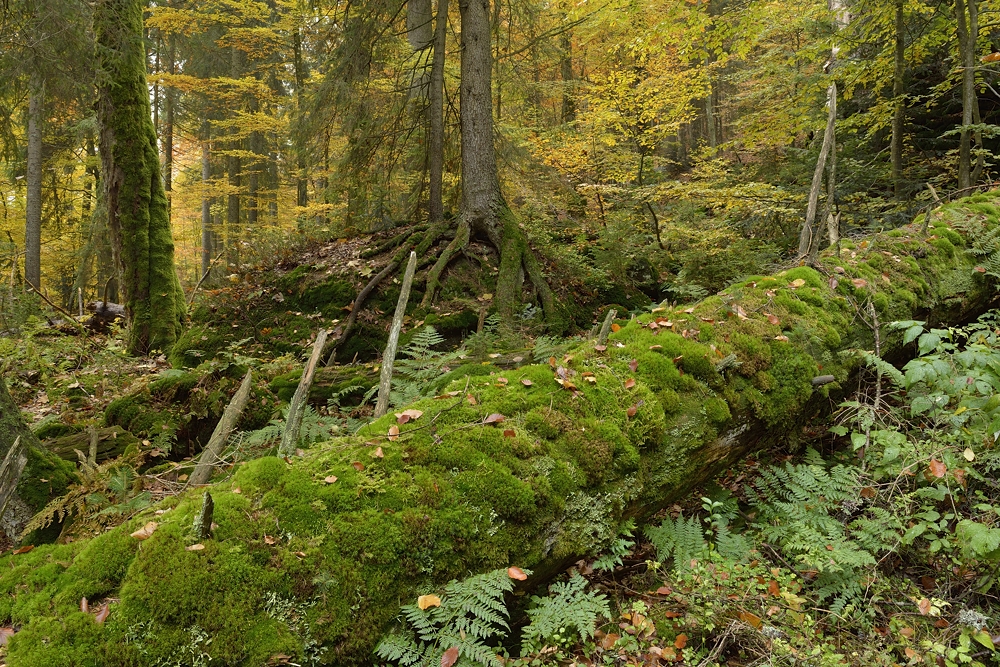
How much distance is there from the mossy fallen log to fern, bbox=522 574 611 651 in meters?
0.14

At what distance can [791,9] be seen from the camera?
10617mm

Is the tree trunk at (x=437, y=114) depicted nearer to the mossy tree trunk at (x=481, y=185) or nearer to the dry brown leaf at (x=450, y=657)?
the mossy tree trunk at (x=481, y=185)

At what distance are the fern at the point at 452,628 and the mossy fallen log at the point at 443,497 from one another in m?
0.09

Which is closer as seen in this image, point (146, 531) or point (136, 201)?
point (146, 531)

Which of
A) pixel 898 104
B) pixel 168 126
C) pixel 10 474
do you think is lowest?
pixel 10 474

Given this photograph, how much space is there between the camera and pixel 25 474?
3.16m

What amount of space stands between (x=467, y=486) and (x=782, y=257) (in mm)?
8254

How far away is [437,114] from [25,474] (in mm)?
7421

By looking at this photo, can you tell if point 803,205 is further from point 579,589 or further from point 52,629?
point 52,629

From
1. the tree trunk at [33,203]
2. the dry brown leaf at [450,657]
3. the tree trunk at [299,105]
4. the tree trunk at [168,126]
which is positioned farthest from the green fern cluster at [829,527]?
the tree trunk at [168,126]

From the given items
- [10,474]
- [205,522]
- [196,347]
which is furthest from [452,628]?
[196,347]

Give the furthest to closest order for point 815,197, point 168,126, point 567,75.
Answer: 1. point 168,126
2. point 567,75
3. point 815,197

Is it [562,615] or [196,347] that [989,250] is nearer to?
[562,615]

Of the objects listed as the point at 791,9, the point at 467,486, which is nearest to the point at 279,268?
the point at 467,486
